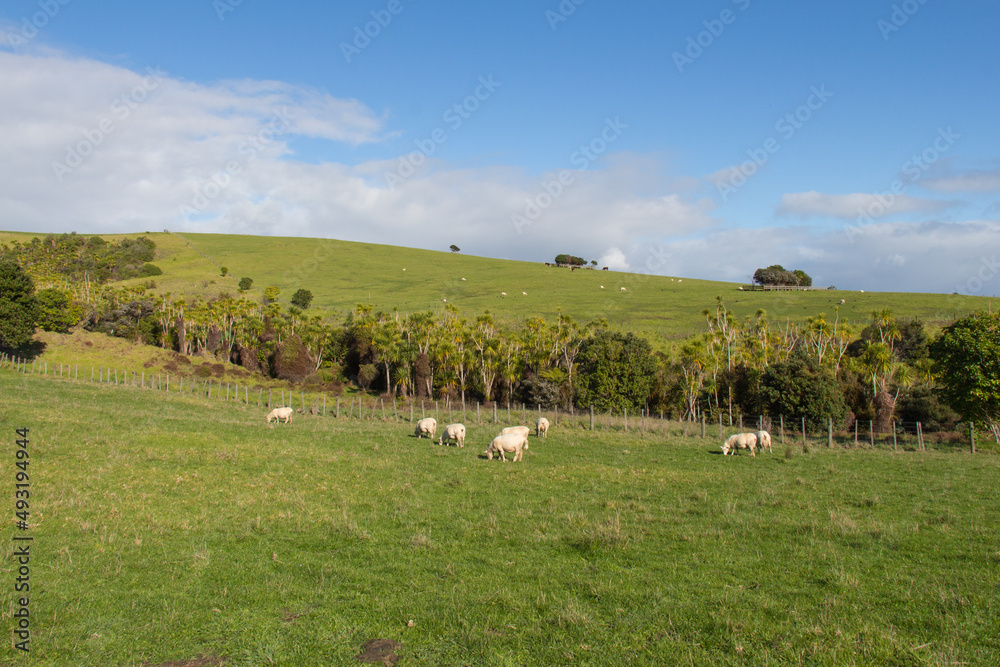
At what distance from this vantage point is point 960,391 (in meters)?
33.5

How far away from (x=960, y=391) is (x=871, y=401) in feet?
57.7

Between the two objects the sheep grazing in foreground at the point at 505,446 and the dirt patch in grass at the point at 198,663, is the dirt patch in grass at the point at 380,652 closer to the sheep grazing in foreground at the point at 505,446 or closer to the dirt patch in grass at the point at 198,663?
the dirt patch in grass at the point at 198,663

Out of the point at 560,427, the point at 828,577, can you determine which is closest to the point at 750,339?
the point at 560,427

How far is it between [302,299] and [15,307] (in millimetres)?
47728

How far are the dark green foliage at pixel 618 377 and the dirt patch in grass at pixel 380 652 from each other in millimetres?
47655

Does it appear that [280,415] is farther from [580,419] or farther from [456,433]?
[580,419]

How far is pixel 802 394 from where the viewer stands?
149 ft

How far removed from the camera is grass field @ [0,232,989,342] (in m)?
94.1

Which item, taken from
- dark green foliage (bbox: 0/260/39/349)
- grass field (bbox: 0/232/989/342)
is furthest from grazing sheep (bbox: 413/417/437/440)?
grass field (bbox: 0/232/989/342)

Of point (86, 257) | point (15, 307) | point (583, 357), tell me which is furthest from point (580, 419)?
point (86, 257)

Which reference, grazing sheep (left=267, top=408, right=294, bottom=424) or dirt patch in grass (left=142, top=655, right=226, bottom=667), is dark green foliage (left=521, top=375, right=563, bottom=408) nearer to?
grazing sheep (left=267, top=408, right=294, bottom=424)

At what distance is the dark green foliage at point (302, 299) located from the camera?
99.6 m

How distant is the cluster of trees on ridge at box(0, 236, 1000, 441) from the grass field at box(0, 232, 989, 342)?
14.3 metres

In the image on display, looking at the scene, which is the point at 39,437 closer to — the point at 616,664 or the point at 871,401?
the point at 616,664
